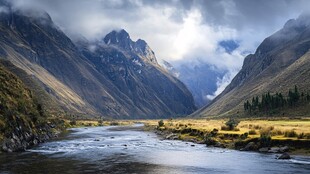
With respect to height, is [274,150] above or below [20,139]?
below

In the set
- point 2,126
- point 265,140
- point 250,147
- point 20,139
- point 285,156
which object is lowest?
point 285,156

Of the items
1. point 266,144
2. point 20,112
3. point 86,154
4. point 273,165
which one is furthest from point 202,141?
point 20,112

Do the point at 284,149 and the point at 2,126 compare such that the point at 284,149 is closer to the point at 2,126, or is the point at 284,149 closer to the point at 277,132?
the point at 277,132

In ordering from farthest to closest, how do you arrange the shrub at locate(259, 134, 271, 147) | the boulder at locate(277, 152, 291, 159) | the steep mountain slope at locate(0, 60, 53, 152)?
the steep mountain slope at locate(0, 60, 53, 152), the shrub at locate(259, 134, 271, 147), the boulder at locate(277, 152, 291, 159)

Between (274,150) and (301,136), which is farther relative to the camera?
(301,136)

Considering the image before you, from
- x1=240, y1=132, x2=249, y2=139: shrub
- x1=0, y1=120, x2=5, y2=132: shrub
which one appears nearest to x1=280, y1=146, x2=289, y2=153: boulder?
x1=240, y1=132, x2=249, y2=139: shrub

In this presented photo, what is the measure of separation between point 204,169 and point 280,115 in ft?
485

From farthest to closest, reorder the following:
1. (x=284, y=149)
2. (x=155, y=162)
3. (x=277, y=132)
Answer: (x=277, y=132), (x=284, y=149), (x=155, y=162)

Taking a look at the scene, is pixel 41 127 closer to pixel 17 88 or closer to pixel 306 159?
pixel 17 88

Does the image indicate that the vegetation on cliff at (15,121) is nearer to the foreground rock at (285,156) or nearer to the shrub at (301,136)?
the foreground rock at (285,156)

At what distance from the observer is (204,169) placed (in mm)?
59781

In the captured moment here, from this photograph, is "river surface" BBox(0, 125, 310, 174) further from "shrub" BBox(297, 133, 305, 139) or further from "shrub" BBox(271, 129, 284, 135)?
"shrub" BBox(271, 129, 284, 135)

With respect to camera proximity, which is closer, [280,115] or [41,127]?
[41,127]

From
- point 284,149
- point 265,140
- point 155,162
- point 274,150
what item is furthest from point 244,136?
point 155,162
